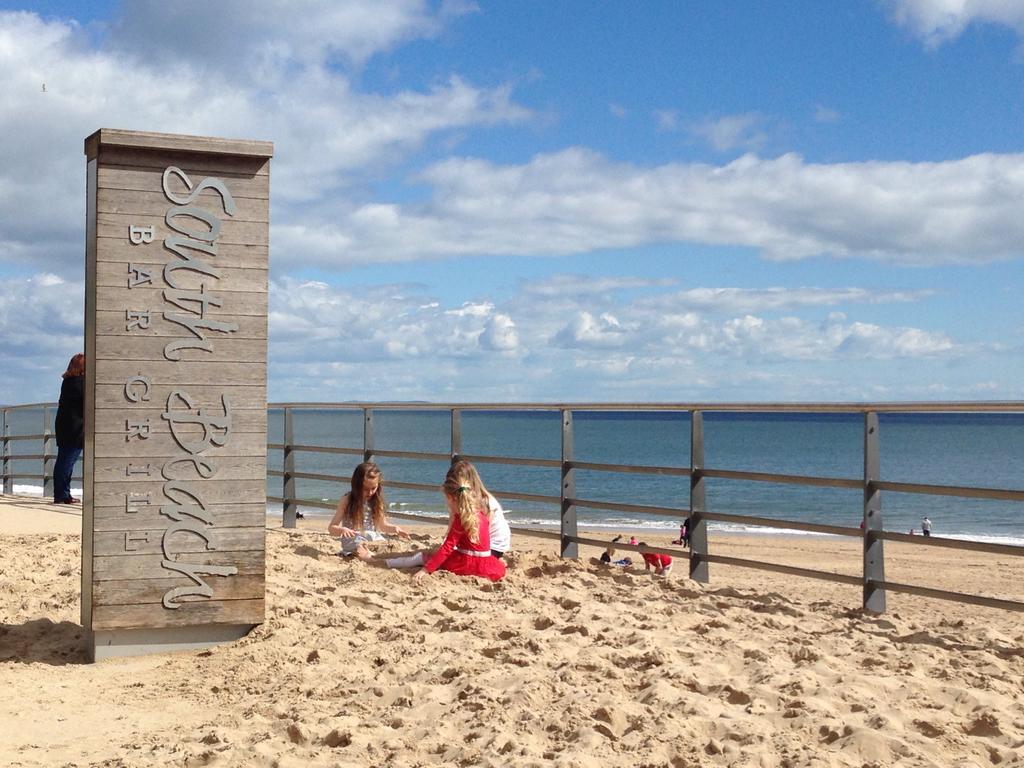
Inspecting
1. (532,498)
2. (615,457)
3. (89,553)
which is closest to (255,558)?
(89,553)

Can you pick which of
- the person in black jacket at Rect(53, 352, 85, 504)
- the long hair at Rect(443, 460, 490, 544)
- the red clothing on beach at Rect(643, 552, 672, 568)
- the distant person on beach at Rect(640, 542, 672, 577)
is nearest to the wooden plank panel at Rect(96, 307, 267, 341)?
the long hair at Rect(443, 460, 490, 544)

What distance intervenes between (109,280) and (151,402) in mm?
652

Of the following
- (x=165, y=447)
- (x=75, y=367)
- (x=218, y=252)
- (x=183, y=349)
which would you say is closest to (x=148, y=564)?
(x=165, y=447)

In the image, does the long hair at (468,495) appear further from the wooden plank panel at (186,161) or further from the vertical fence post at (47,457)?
the vertical fence post at (47,457)

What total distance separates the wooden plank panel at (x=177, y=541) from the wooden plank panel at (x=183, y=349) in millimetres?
872

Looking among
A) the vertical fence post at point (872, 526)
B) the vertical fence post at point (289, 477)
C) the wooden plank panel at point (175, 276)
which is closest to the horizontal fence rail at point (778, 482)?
the vertical fence post at point (872, 526)

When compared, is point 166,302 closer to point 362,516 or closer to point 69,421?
point 362,516

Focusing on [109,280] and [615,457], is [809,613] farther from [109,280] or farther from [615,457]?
[615,457]

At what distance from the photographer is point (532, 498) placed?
338 inches

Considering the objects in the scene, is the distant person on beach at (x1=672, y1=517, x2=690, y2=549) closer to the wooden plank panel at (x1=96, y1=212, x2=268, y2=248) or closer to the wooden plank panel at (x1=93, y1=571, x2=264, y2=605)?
the wooden plank panel at (x1=93, y1=571, x2=264, y2=605)

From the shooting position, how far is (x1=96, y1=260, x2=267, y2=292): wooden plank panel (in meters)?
5.54

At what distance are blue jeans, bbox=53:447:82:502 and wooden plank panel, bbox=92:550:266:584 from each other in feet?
23.5

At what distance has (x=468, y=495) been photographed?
717 centimetres

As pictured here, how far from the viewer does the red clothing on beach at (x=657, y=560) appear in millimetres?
8406
